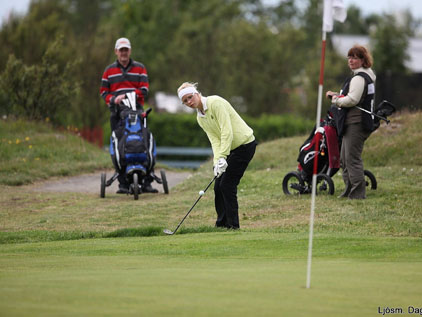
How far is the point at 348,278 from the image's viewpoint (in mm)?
5812

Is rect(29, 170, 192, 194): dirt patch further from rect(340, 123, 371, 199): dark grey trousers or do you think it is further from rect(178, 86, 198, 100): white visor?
rect(178, 86, 198, 100): white visor

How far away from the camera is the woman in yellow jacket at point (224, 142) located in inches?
362

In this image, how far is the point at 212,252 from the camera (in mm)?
7832

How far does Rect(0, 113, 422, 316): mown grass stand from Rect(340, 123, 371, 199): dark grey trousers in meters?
0.27

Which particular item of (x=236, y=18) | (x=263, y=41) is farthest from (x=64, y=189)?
(x=236, y=18)

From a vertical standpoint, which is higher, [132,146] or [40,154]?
[132,146]

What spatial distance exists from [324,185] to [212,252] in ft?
16.7

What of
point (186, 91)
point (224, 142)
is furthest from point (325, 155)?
point (186, 91)

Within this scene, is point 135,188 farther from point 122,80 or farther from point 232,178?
point 232,178

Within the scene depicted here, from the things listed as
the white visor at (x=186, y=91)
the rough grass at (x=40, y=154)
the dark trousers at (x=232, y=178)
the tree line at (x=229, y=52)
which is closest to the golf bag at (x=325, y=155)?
the dark trousers at (x=232, y=178)

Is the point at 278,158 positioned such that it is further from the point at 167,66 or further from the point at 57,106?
the point at 167,66

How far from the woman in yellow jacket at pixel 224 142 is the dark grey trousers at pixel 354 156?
2.40m

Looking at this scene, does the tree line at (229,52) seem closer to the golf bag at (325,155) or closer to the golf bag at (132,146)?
the golf bag at (132,146)

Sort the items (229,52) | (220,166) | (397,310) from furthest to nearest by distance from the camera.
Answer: (229,52), (220,166), (397,310)
